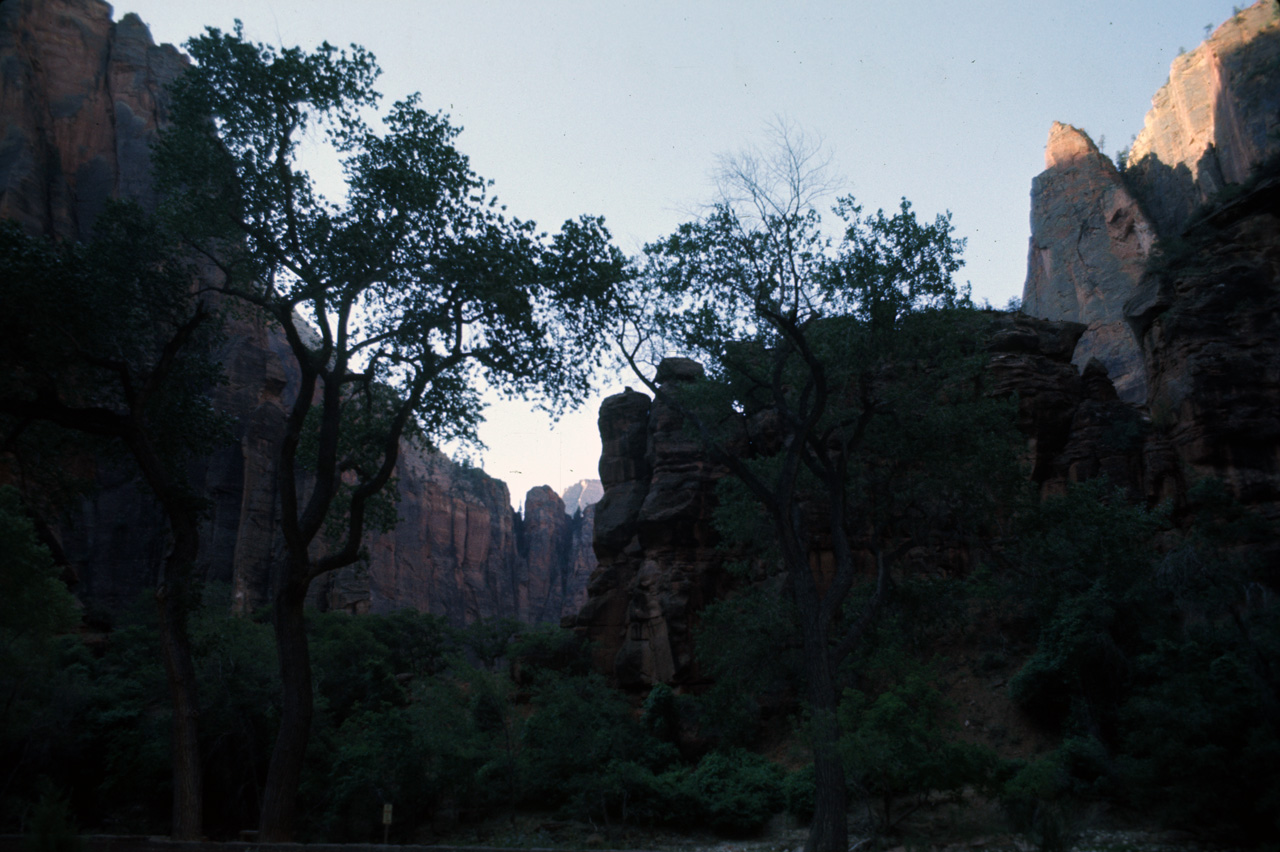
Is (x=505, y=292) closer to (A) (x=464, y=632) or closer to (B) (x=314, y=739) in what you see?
(B) (x=314, y=739)

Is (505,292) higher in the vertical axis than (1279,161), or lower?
lower

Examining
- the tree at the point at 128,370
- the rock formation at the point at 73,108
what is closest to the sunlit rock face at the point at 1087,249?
the tree at the point at 128,370

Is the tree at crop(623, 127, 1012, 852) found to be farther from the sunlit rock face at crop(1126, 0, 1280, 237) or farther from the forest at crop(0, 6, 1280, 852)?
the sunlit rock face at crop(1126, 0, 1280, 237)

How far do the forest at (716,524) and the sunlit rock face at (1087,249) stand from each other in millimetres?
24378

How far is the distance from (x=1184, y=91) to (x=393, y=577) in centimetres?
7063

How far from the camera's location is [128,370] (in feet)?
45.3

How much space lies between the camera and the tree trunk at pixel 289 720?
11016mm

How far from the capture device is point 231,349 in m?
52.7

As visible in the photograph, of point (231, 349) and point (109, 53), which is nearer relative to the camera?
point (231, 349)

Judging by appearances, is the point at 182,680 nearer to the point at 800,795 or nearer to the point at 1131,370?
the point at 800,795

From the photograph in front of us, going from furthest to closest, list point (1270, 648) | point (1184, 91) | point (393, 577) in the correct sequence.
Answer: point (393, 577) < point (1184, 91) < point (1270, 648)

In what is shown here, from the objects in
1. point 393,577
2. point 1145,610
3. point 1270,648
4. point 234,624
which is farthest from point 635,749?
point 393,577

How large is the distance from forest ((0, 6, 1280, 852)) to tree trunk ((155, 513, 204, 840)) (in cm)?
6

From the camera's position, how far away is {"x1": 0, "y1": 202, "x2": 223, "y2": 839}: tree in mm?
12497
